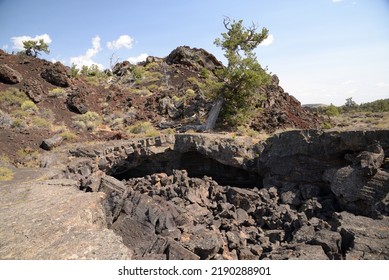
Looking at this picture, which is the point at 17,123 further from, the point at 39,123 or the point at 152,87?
the point at 152,87

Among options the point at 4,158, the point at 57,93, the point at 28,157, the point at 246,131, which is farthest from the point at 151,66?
the point at 4,158

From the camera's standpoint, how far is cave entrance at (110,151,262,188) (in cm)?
1466

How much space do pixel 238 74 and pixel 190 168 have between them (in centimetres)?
716

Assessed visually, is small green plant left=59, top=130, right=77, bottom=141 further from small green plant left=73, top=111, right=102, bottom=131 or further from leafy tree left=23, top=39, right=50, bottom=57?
leafy tree left=23, top=39, right=50, bottom=57

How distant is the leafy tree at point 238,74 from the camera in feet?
60.2

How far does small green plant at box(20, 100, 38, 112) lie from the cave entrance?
960cm

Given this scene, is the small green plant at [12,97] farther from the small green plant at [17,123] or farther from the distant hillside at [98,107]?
the small green plant at [17,123]

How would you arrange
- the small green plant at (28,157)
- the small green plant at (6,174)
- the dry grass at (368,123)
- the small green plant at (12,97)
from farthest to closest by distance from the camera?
the small green plant at (12,97) → the small green plant at (28,157) → the dry grass at (368,123) → the small green plant at (6,174)

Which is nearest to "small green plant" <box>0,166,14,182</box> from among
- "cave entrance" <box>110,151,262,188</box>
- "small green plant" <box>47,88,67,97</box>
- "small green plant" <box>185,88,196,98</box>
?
"cave entrance" <box>110,151,262,188</box>

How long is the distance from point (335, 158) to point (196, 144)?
6540 millimetres

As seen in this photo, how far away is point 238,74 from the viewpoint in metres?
18.0

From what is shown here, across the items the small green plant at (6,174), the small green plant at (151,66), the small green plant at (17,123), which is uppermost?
the small green plant at (151,66)

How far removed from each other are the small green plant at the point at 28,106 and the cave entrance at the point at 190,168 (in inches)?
378

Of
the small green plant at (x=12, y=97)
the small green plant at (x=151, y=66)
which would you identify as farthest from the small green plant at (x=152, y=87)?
the small green plant at (x=12, y=97)
